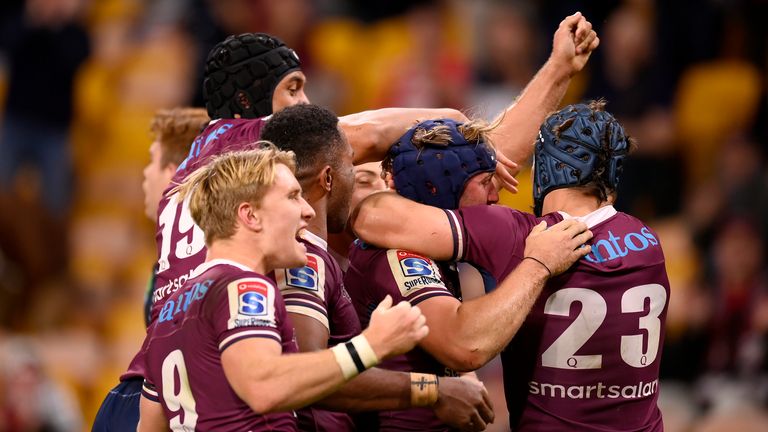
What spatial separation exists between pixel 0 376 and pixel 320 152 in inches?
294

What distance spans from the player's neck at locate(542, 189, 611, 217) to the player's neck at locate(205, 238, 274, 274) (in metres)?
1.26

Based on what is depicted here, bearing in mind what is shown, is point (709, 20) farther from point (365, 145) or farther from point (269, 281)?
point (269, 281)

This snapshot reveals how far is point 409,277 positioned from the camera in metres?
4.80

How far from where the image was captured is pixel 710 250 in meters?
10.1

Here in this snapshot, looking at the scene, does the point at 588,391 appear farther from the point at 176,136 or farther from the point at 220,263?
the point at 176,136

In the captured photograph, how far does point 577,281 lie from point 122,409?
220 centimetres

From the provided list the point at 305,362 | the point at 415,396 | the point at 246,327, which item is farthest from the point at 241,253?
the point at 415,396

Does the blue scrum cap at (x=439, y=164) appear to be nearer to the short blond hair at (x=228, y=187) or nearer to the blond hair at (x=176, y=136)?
the short blond hair at (x=228, y=187)

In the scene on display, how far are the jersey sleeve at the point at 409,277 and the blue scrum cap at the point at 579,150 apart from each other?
0.57m

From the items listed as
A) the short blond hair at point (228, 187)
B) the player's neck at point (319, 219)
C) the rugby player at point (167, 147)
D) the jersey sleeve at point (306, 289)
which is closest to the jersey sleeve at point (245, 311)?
the short blond hair at point (228, 187)

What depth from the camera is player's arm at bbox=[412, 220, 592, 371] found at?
460 cm

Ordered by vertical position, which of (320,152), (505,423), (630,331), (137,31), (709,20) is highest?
(137,31)

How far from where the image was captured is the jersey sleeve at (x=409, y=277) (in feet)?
15.6

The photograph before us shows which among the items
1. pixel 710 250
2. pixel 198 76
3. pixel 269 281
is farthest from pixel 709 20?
Result: pixel 269 281
